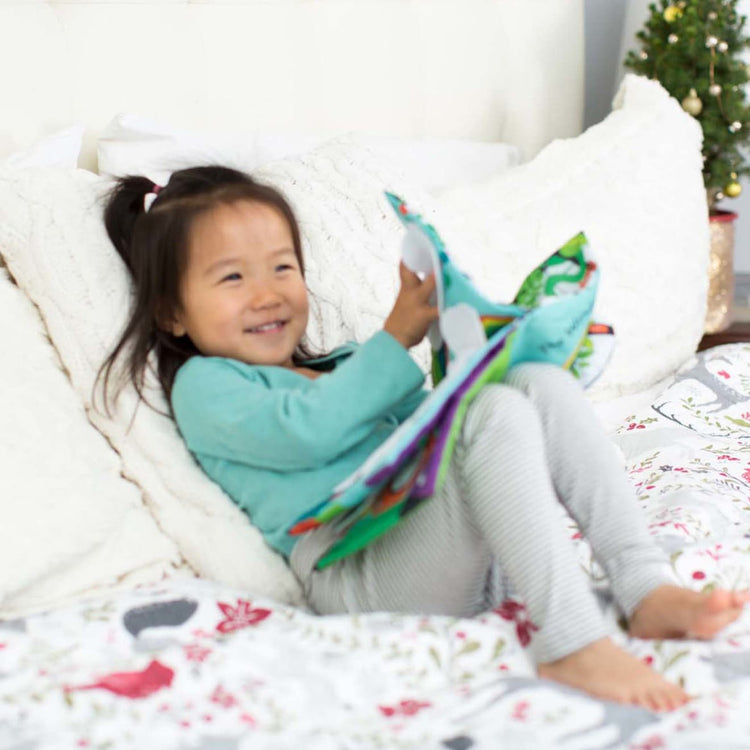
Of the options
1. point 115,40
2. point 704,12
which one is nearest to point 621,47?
point 704,12

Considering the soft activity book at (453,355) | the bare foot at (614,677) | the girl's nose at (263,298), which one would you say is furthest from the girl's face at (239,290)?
the bare foot at (614,677)

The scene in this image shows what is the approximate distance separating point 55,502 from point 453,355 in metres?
0.48

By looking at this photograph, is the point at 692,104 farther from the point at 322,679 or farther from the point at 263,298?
the point at 322,679

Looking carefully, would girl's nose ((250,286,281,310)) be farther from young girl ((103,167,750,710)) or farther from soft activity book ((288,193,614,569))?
soft activity book ((288,193,614,569))

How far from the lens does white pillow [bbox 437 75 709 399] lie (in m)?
1.70

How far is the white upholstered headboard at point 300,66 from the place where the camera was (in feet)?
5.46

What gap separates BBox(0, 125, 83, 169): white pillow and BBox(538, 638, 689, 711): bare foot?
1.04 metres

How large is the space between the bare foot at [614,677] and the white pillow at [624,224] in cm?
82

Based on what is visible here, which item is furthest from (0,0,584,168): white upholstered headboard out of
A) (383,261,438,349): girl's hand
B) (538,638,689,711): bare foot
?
(538,638,689,711): bare foot

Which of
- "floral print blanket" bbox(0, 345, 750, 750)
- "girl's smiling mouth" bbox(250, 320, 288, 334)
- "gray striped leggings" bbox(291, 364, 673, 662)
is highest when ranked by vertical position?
"girl's smiling mouth" bbox(250, 320, 288, 334)

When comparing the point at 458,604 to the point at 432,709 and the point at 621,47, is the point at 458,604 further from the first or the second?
the point at 621,47

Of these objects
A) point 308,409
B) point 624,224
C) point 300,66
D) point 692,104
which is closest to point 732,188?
point 692,104

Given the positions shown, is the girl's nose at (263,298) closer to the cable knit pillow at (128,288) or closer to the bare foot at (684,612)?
the cable knit pillow at (128,288)

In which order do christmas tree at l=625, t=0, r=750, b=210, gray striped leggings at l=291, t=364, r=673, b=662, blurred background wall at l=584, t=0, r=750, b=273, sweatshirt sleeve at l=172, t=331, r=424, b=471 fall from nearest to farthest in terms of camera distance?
1. gray striped leggings at l=291, t=364, r=673, b=662
2. sweatshirt sleeve at l=172, t=331, r=424, b=471
3. christmas tree at l=625, t=0, r=750, b=210
4. blurred background wall at l=584, t=0, r=750, b=273
